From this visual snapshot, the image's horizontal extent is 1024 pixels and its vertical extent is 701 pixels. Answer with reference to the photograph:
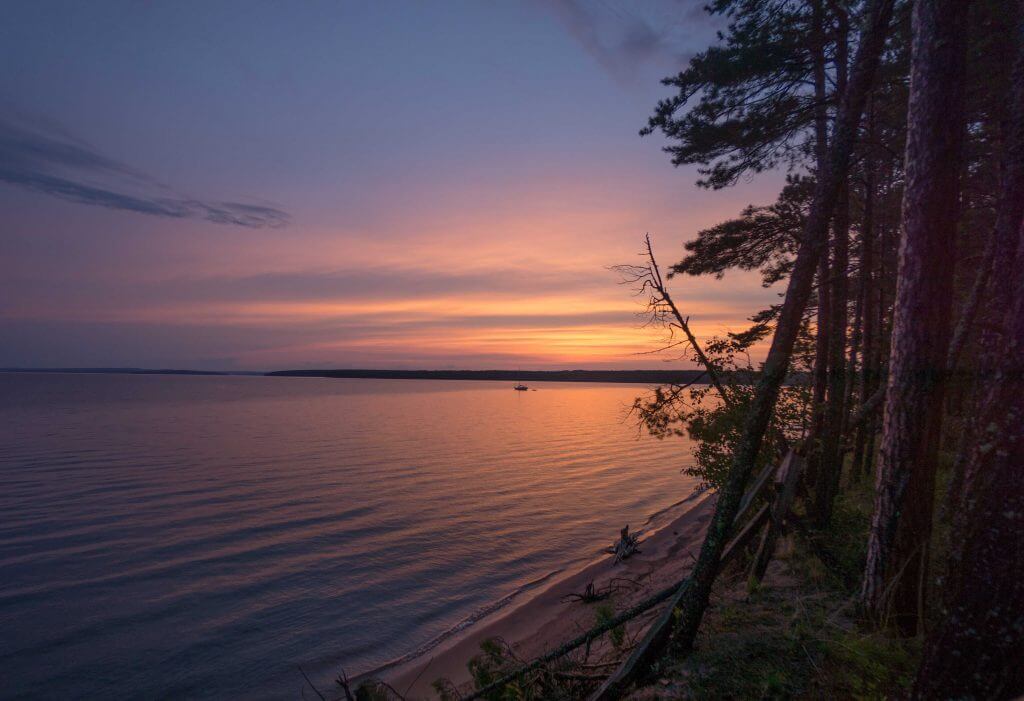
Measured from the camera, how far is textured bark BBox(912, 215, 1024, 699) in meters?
3.42

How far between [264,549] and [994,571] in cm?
1780

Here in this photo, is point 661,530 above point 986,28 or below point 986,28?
below

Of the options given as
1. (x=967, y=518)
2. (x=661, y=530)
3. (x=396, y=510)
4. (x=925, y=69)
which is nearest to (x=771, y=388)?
(x=967, y=518)

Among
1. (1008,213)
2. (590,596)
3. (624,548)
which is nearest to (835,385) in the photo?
(1008,213)

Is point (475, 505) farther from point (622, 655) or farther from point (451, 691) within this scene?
point (622, 655)

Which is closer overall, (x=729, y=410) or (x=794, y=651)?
(x=794, y=651)

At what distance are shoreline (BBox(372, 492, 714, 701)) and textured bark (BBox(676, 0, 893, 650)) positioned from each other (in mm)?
4488

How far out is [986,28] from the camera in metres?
9.28

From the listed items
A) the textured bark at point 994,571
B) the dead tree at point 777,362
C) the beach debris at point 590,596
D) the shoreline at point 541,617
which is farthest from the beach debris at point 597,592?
the textured bark at point 994,571

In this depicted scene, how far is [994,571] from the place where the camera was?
3465 mm

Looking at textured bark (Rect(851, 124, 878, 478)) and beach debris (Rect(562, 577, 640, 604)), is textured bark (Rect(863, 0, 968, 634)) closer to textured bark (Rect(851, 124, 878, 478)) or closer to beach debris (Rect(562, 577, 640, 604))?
textured bark (Rect(851, 124, 878, 478))

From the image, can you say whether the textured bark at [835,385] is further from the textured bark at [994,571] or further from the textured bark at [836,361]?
the textured bark at [994,571]

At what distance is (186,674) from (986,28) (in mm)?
18105

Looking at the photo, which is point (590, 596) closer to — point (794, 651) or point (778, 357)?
point (794, 651)
